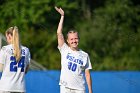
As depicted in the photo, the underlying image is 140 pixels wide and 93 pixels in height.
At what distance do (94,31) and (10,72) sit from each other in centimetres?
1760

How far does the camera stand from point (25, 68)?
7793mm

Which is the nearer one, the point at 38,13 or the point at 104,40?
the point at 38,13

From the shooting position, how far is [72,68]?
8.04 metres

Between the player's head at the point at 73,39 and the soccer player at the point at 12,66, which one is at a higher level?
the player's head at the point at 73,39

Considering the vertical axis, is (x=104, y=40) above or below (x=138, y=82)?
above

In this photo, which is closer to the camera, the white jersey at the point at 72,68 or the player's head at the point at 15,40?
the player's head at the point at 15,40

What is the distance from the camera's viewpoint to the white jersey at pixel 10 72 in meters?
7.56

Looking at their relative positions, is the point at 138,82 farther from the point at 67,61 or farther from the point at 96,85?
the point at 67,61

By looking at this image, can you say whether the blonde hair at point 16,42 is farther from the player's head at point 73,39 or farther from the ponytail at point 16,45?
the player's head at point 73,39

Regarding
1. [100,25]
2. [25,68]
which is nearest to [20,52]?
[25,68]

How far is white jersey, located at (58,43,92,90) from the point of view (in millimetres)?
8023

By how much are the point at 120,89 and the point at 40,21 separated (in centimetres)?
1269

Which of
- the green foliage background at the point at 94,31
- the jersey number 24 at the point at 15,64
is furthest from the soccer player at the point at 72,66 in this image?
the green foliage background at the point at 94,31

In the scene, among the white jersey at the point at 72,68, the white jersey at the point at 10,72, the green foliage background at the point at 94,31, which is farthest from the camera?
the green foliage background at the point at 94,31
